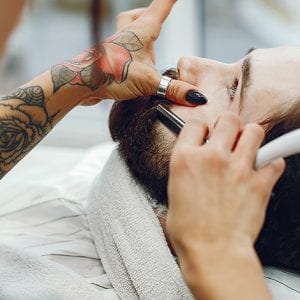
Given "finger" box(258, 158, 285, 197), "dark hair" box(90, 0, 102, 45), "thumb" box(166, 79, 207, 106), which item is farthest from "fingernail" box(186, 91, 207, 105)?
"dark hair" box(90, 0, 102, 45)

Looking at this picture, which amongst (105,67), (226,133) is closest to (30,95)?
(105,67)

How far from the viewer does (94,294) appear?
107cm

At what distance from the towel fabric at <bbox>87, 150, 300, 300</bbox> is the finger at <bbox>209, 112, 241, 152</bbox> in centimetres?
31

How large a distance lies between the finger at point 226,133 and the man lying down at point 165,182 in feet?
0.85

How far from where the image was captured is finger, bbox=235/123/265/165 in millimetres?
849

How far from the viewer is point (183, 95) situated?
4.01ft

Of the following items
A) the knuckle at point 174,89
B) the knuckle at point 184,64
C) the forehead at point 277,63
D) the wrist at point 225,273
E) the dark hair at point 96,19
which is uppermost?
Answer: the dark hair at point 96,19

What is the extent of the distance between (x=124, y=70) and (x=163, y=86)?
9cm

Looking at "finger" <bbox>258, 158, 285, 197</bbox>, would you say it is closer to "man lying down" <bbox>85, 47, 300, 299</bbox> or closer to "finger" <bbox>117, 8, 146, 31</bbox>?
"man lying down" <bbox>85, 47, 300, 299</bbox>

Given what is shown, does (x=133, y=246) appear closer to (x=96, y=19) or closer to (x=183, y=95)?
(x=183, y=95)

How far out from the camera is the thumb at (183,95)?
122cm

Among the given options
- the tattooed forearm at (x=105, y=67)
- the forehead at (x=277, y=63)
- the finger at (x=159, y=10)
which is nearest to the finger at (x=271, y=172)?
the forehead at (x=277, y=63)

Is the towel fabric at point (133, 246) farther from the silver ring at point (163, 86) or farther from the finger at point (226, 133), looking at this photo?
the finger at point (226, 133)

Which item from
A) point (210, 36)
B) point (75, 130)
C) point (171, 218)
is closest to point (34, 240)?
point (171, 218)
